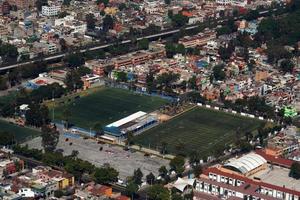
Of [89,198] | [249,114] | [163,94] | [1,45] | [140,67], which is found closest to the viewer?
[89,198]

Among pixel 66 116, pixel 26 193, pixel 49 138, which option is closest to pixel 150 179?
pixel 26 193

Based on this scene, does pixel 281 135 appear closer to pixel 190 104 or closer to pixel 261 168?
pixel 261 168

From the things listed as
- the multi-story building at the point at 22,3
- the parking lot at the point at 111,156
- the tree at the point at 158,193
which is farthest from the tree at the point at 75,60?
the tree at the point at 158,193

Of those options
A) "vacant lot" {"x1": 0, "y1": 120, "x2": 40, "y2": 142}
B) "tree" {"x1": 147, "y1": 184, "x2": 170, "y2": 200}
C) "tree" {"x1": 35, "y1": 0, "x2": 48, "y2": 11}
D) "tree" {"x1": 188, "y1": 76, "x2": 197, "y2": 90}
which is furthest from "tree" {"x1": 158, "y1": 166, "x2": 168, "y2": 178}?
"tree" {"x1": 35, "y1": 0, "x2": 48, "y2": 11}

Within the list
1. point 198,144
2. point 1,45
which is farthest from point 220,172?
point 1,45

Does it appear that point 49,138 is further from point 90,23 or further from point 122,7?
point 122,7
